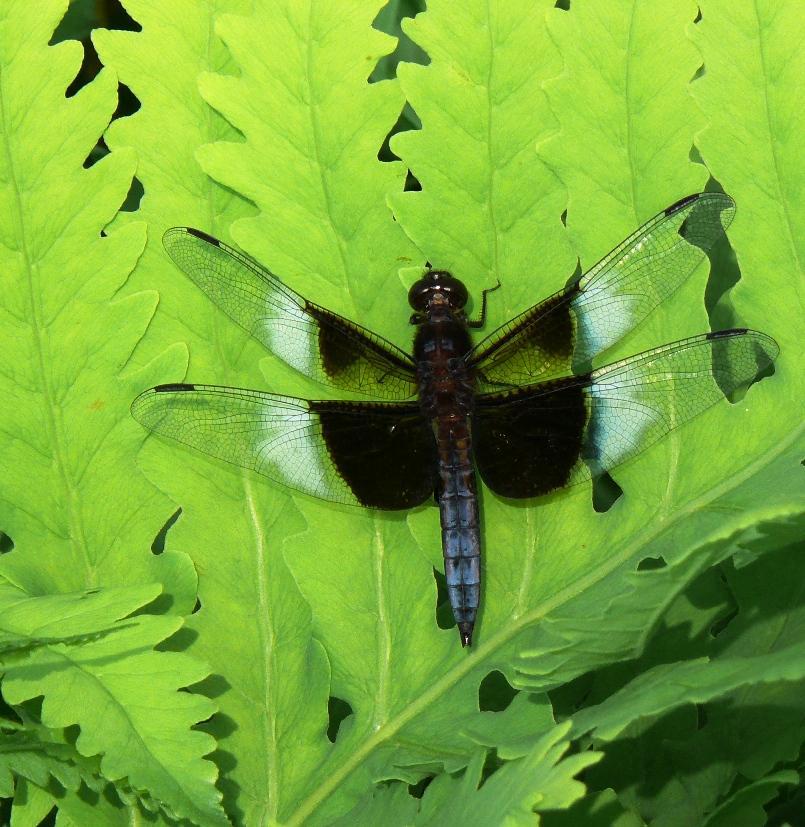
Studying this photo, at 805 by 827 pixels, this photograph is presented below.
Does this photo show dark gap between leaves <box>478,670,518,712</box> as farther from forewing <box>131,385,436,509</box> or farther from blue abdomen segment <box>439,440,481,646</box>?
forewing <box>131,385,436,509</box>

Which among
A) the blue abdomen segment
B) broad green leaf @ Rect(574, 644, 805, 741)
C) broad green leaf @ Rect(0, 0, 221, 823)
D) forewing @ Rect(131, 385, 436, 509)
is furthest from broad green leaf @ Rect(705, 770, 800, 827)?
broad green leaf @ Rect(0, 0, 221, 823)

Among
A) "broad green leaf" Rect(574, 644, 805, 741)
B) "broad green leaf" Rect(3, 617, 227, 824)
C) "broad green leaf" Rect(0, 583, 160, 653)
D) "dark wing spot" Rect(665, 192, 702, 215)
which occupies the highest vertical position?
"dark wing spot" Rect(665, 192, 702, 215)

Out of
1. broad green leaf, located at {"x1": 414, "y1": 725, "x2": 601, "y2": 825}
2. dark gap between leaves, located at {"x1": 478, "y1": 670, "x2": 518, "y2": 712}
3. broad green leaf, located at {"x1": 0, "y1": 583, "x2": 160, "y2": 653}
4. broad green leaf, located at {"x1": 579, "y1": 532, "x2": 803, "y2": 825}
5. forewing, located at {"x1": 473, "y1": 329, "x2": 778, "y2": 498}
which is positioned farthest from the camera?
dark gap between leaves, located at {"x1": 478, "y1": 670, "x2": 518, "y2": 712}

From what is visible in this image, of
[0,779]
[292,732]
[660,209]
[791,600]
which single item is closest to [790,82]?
[660,209]

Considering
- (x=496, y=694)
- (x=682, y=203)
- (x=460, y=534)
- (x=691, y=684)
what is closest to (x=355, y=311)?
(x=460, y=534)

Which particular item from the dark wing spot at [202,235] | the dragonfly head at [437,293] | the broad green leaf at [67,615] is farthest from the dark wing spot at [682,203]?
the broad green leaf at [67,615]

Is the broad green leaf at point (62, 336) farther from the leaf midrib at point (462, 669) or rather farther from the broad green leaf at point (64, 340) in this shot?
the leaf midrib at point (462, 669)

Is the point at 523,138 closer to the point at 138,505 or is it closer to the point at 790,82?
the point at 790,82

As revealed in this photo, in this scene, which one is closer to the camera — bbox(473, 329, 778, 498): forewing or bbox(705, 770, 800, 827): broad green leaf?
bbox(705, 770, 800, 827): broad green leaf
